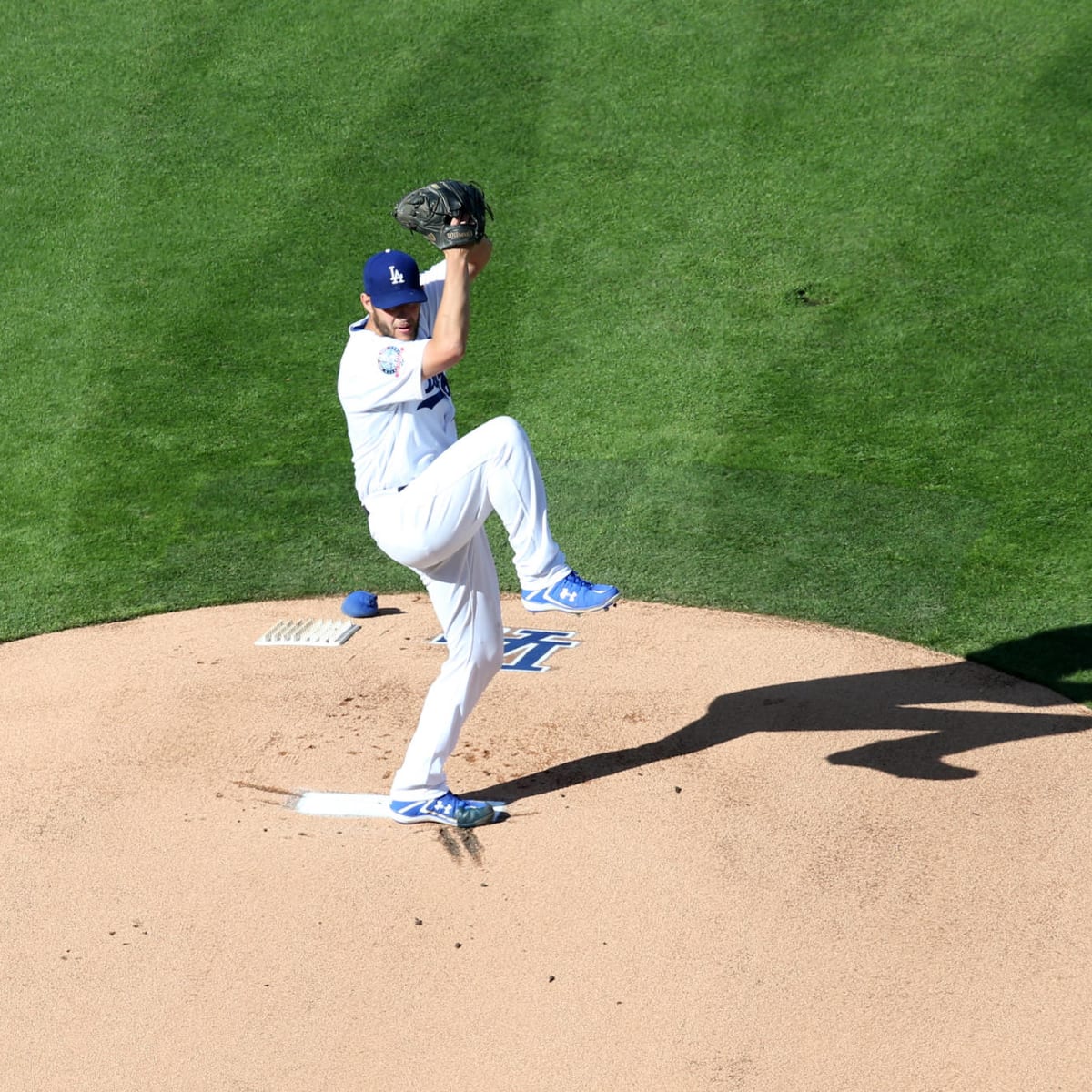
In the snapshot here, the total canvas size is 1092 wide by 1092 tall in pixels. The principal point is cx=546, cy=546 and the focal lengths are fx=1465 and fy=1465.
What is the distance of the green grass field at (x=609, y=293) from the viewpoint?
30.3 feet

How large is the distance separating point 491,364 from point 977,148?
190 inches

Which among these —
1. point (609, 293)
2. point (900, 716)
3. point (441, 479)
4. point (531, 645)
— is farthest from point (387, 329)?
point (609, 293)

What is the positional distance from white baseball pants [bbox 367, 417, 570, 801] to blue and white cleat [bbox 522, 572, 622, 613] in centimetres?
4

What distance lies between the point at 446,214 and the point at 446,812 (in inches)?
98.6

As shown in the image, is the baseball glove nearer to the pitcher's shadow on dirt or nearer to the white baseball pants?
the white baseball pants

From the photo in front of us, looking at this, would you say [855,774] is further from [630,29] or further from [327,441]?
[630,29]

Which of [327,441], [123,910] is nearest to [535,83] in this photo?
[327,441]

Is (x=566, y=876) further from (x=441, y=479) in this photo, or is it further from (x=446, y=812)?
(x=441, y=479)

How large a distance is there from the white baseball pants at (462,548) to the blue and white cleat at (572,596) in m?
0.04

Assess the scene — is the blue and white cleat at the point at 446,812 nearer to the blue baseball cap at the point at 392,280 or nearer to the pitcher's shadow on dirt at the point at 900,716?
the pitcher's shadow on dirt at the point at 900,716

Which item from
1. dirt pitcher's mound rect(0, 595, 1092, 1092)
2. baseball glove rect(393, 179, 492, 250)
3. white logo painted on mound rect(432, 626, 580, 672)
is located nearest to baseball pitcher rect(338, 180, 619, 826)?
baseball glove rect(393, 179, 492, 250)

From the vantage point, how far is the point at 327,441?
421 inches

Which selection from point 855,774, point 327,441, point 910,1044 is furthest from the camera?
point 327,441

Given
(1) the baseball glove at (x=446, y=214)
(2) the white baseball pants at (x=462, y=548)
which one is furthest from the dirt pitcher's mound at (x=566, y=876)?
(1) the baseball glove at (x=446, y=214)
